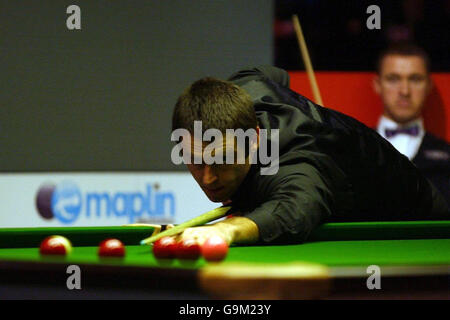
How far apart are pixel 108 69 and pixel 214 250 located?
170 inches

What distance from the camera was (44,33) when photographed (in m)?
5.80

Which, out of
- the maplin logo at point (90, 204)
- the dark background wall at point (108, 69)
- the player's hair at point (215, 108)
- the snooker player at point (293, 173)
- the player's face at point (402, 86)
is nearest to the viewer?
the snooker player at point (293, 173)

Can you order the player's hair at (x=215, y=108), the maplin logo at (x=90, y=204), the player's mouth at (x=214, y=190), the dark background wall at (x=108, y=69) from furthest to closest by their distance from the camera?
1. the dark background wall at (x=108, y=69)
2. the maplin logo at (x=90, y=204)
3. the player's mouth at (x=214, y=190)
4. the player's hair at (x=215, y=108)

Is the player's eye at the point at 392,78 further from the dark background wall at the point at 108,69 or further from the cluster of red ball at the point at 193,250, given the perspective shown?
the cluster of red ball at the point at 193,250

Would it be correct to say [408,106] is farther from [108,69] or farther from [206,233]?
[206,233]

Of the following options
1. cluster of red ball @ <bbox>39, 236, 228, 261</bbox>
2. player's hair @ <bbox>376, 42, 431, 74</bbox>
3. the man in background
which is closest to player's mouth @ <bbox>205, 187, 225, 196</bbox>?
cluster of red ball @ <bbox>39, 236, 228, 261</bbox>

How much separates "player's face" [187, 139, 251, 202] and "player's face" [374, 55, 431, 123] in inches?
143

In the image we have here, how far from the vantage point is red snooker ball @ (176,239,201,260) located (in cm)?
180

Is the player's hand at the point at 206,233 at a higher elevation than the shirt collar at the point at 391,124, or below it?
→ below

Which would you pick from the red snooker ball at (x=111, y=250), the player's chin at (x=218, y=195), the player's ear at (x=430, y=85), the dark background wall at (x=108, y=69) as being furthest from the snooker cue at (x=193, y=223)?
the player's ear at (x=430, y=85)

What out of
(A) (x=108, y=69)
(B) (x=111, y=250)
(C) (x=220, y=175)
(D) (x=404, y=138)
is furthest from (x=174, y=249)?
(D) (x=404, y=138)

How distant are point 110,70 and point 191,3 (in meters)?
0.83

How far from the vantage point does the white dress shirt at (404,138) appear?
5949 millimetres

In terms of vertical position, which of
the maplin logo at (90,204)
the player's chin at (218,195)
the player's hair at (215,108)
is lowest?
the maplin logo at (90,204)
